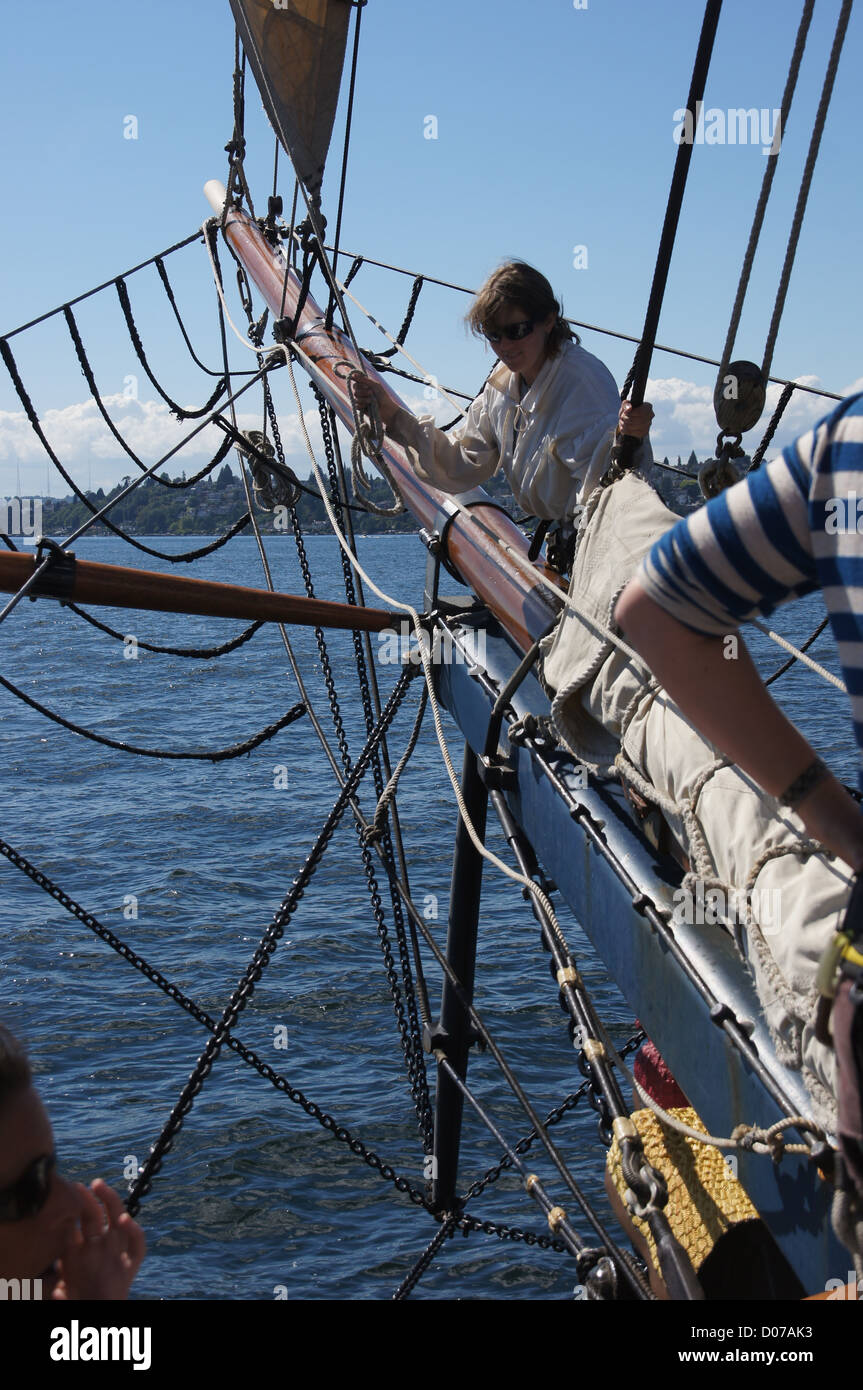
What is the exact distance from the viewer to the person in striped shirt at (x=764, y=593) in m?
1.55

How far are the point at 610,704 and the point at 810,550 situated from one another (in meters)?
2.03

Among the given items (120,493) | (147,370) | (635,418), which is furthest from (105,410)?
(635,418)

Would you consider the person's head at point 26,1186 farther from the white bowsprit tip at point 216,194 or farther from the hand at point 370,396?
the white bowsprit tip at point 216,194

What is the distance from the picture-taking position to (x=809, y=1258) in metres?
2.60

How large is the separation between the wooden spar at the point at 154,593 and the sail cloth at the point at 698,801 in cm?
142

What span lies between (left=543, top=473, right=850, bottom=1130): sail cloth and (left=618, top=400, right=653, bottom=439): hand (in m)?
0.14

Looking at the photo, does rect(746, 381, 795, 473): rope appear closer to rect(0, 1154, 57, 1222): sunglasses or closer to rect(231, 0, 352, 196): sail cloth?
rect(231, 0, 352, 196): sail cloth

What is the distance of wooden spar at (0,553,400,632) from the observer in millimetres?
4773

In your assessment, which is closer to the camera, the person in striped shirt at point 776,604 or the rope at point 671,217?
the person in striped shirt at point 776,604

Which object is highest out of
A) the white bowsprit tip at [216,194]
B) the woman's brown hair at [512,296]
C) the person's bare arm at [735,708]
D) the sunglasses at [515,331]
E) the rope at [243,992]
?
the white bowsprit tip at [216,194]
